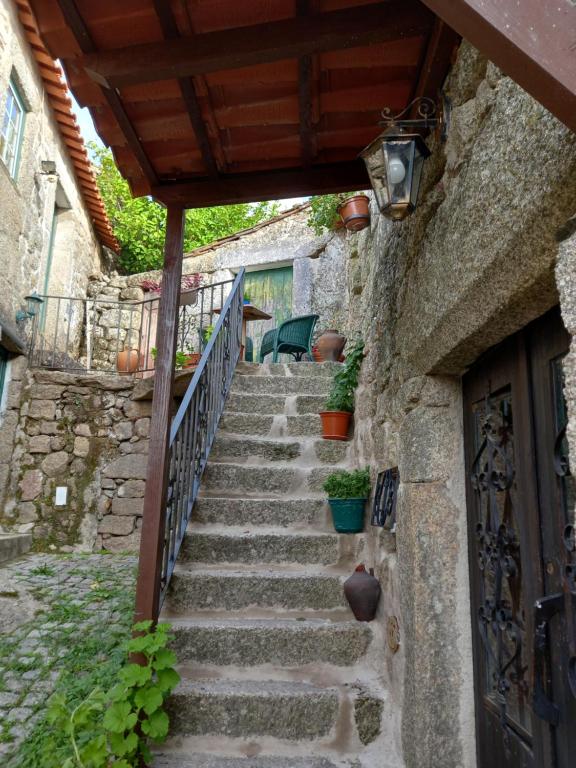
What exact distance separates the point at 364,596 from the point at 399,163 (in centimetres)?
193

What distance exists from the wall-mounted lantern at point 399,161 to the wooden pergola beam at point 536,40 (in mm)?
1041

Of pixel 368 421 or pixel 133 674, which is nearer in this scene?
pixel 133 674

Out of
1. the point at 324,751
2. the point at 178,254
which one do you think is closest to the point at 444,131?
the point at 178,254

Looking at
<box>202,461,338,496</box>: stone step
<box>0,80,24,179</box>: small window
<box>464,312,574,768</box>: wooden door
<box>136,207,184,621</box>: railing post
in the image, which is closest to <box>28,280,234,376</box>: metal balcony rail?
<box>0,80,24,179</box>: small window

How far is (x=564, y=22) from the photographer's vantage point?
3.04 ft

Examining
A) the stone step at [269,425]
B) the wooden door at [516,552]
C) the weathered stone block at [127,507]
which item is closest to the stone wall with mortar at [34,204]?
the weathered stone block at [127,507]

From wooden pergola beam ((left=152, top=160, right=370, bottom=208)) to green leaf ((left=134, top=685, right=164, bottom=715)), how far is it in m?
2.15

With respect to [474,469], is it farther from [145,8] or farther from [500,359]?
[145,8]

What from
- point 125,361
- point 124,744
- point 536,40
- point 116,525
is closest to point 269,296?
point 125,361

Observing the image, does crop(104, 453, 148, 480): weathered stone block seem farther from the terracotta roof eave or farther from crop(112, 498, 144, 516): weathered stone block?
the terracotta roof eave

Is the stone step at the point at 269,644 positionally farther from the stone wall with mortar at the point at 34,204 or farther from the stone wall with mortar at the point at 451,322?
the stone wall with mortar at the point at 34,204

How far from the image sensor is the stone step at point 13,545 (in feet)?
15.2

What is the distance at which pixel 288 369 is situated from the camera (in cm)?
577

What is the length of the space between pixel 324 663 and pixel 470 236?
202 centimetres
